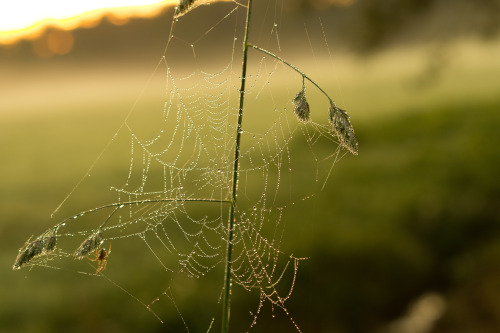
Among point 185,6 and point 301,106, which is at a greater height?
point 185,6

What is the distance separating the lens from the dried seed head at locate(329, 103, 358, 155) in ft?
4.52

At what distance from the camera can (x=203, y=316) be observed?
6000 mm

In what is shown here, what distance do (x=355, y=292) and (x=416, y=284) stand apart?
115 cm

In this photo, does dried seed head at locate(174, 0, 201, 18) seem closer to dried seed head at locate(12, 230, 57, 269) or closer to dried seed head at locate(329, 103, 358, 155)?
dried seed head at locate(329, 103, 358, 155)

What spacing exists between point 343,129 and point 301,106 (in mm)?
133

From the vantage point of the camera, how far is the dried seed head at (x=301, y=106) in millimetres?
1387

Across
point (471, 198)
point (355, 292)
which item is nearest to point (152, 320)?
point (355, 292)

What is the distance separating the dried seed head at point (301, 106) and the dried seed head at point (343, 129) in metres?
0.08

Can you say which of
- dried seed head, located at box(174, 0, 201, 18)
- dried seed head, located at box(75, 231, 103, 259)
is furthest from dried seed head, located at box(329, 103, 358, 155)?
dried seed head, located at box(75, 231, 103, 259)

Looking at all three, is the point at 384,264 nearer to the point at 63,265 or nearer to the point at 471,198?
the point at 471,198

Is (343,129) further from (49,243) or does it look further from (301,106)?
(49,243)

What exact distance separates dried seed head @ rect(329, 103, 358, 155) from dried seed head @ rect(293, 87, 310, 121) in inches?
3.1

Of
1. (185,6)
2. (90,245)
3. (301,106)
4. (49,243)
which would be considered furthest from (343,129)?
(49,243)

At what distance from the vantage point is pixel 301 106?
1.40 metres
